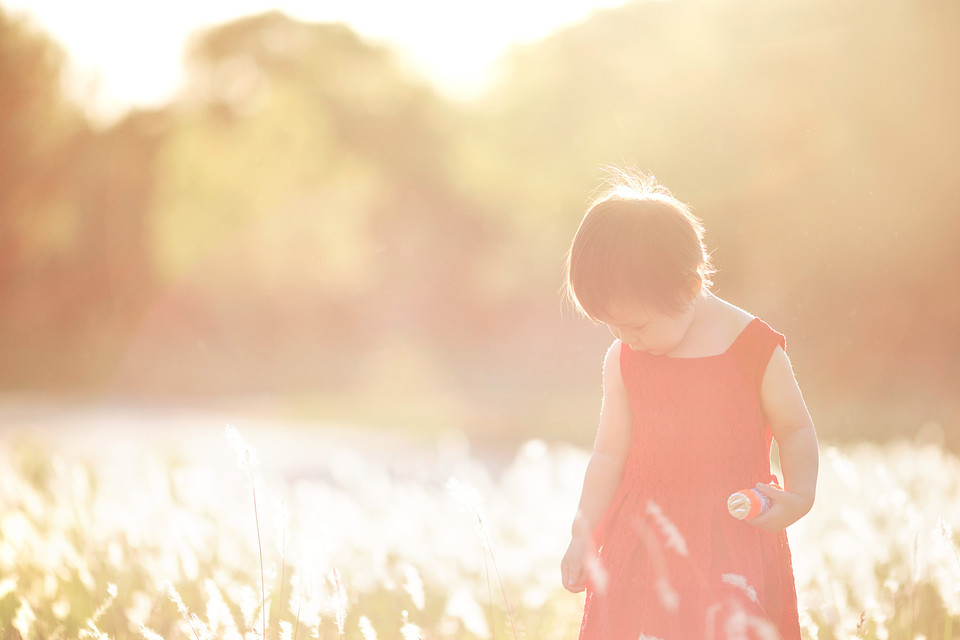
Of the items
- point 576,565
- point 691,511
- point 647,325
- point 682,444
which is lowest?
point 576,565

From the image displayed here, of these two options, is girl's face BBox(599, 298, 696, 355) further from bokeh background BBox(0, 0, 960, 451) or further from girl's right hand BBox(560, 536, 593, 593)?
bokeh background BBox(0, 0, 960, 451)

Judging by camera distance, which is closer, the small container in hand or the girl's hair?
the small container in hand

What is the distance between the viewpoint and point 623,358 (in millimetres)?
2775

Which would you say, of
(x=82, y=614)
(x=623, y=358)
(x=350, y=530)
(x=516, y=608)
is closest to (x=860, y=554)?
(x=516, y=608)

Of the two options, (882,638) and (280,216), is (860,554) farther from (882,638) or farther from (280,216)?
(280,216)

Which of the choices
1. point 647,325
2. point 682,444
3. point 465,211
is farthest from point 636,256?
point 465,211

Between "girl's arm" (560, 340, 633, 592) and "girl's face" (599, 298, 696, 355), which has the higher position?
"girl's face" (599, 298, 696, 355)

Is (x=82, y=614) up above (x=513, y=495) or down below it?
below

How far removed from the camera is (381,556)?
3340 millimetres

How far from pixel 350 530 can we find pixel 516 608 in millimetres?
943

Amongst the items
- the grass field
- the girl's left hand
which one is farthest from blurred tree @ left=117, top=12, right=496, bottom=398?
the girl's left hand

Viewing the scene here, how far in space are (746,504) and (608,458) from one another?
0.55 metres

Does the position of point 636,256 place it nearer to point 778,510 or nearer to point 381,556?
point 778,510

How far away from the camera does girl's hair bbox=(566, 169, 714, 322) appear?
8.06 ft
